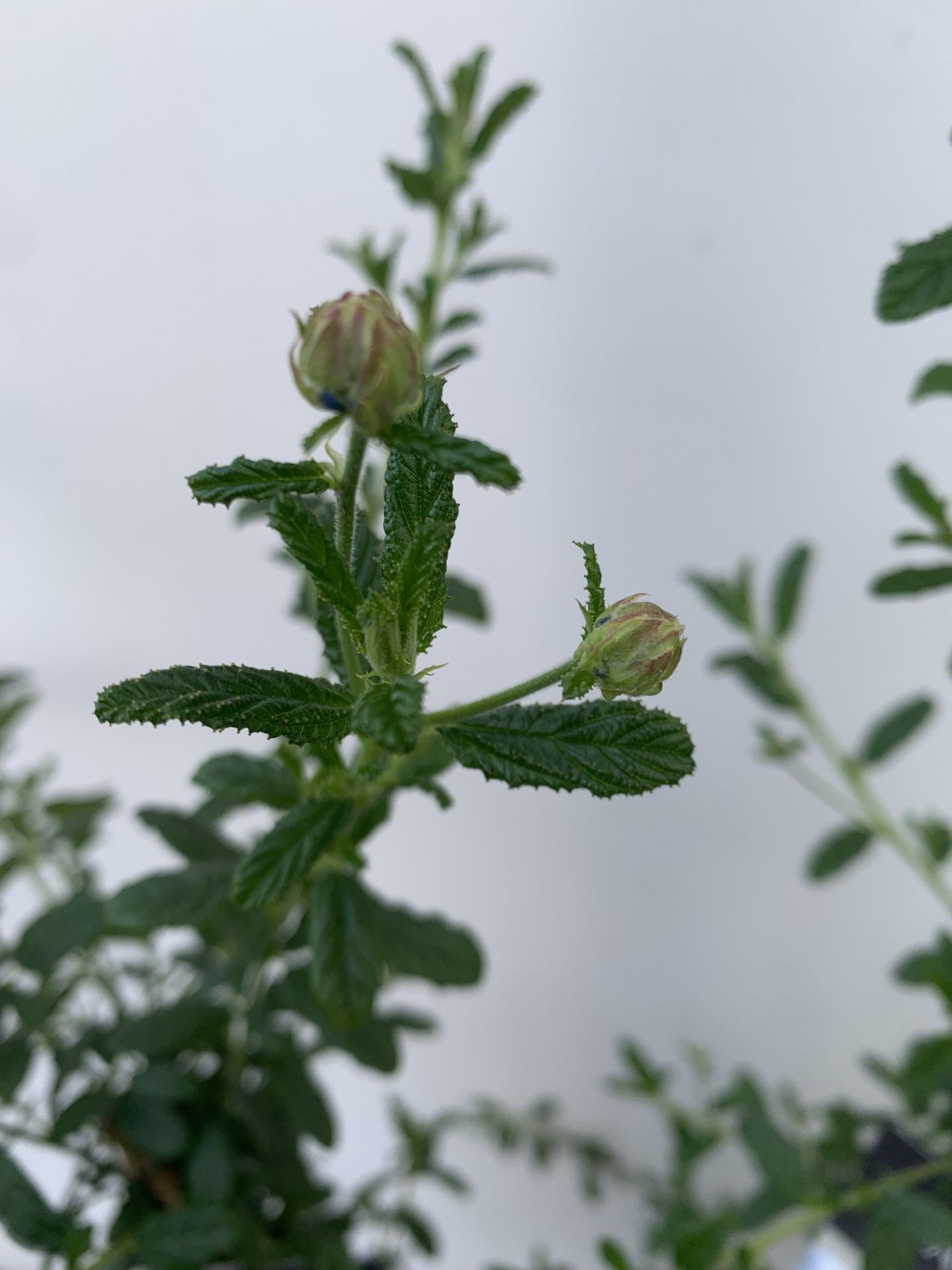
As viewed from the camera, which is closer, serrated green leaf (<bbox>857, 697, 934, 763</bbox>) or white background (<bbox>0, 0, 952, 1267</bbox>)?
white background (<bbox>0, 0, 952, 1267</bbox>)

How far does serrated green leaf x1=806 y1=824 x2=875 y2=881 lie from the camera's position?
2.88 feet

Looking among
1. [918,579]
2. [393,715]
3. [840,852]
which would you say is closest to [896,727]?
[840,852]

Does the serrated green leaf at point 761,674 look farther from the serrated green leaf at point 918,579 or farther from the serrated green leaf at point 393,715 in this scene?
the serrated green leaf at point 393,715

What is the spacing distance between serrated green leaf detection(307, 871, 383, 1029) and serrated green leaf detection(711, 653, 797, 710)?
1.62 feet

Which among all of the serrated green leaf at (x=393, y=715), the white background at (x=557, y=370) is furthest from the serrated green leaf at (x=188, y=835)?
the serrated green leaf at (x=393, y=715)

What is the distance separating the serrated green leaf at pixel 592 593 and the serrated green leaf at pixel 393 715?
0.23 ft

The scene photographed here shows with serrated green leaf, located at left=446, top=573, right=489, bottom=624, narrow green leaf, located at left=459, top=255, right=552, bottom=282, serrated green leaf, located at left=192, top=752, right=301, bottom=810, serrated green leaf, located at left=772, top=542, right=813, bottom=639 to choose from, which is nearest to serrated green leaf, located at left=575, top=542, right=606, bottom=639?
serrated green leaf, located at left=192, top=752, right=301, bottom=810

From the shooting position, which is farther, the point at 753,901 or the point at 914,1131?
the point at 753,901

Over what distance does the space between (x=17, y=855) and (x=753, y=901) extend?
782mm

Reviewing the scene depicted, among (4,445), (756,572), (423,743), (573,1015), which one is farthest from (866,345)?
(573,1015)

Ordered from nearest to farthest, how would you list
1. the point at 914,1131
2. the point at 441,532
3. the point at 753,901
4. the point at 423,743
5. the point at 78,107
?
the point at 441,532, the point at 423,743, the point at 78,107, the point at 914,1131, the point at 753,901

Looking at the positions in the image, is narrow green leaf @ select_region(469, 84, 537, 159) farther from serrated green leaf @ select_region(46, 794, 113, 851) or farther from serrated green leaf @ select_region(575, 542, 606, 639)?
serrated green leaf @ select_region(46, 794, 113, 851)

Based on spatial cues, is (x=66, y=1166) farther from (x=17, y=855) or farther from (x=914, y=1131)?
(x=914, y=1131)

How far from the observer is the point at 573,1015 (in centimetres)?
126
